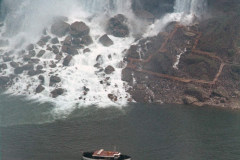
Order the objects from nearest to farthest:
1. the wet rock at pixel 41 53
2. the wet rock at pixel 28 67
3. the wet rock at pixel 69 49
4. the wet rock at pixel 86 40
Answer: the wet rock at pixel 28 67, the wet rock at pixel 69 49, the wet rock at pixel 41 53, the wet rock at pixel 86 40

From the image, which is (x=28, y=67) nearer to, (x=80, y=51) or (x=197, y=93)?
(x=80, y=51)

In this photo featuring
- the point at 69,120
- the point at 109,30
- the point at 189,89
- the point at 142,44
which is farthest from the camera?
the point at 109,30

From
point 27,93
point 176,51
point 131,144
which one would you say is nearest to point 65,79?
point 27,93

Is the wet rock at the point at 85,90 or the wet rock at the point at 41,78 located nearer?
the wet rock at the point at 85,90

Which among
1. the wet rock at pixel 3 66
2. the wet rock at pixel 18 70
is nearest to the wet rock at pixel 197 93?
the wet rock at pixel 18 70

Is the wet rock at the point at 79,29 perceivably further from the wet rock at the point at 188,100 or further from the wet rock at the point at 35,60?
the wet rock at the point at 188,100

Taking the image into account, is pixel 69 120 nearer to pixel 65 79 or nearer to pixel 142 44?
pixel 65 79

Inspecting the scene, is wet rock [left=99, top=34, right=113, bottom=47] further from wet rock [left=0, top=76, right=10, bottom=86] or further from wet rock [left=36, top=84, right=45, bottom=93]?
wet rock [left=0, top=76, right=10, bottom=86]
